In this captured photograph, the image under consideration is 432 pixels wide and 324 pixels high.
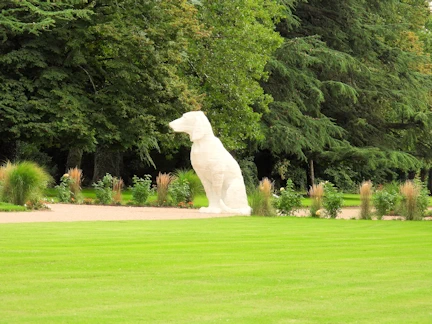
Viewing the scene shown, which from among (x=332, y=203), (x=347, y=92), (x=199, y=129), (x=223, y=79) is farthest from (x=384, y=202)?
(x=347, y=92)

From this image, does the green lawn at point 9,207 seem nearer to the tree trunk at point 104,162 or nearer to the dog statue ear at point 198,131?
the dog statue ear at point 198,131

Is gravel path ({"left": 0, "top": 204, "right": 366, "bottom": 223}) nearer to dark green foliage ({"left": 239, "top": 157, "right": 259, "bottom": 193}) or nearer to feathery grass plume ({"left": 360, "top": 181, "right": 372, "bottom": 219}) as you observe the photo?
feathery grass plume ({"left": 360, "top": 181, "right": 372, "bottom": 219})

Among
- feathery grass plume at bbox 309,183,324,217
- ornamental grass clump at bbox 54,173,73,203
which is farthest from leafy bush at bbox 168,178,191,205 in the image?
feathery grass plume at bbox 309,183,324,217

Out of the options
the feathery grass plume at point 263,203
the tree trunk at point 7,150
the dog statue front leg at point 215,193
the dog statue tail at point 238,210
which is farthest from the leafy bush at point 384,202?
the tree trunk at point 7,150

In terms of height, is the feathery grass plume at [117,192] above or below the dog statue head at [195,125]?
below

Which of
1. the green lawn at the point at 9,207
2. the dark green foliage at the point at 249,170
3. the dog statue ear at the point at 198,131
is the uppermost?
the dog statue ear at the point at 198,131

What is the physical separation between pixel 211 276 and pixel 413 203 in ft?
42.1

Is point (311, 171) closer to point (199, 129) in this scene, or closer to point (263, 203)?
point (199, 129)

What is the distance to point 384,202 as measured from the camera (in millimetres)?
22781

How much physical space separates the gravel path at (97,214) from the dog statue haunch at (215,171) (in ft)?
2.17

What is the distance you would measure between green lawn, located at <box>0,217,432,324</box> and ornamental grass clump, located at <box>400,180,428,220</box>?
211 inches

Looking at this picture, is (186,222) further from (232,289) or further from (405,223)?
(232,289)

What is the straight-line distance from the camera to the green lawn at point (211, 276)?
8.12 m

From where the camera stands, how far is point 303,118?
42438mm
